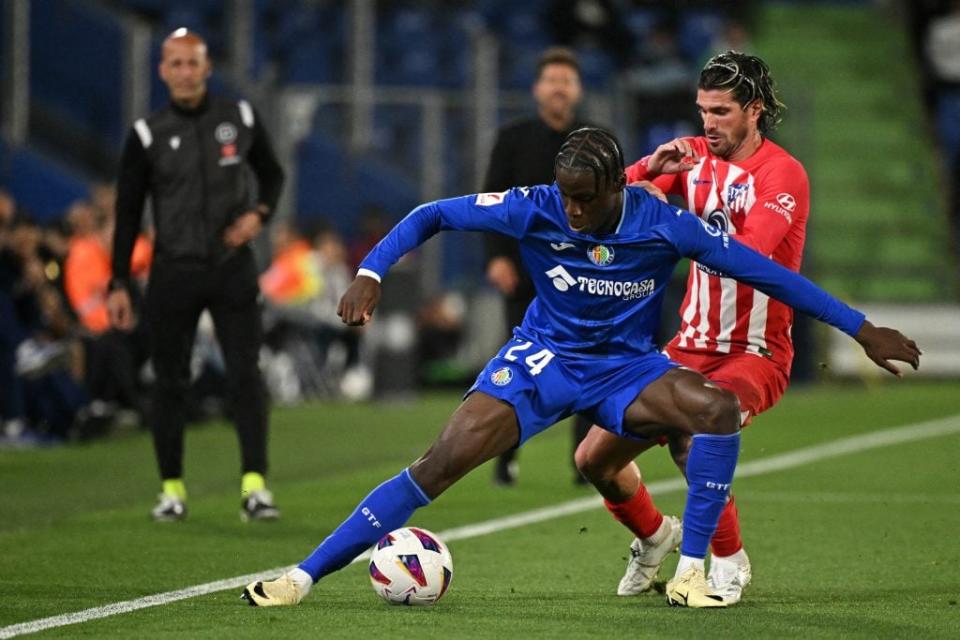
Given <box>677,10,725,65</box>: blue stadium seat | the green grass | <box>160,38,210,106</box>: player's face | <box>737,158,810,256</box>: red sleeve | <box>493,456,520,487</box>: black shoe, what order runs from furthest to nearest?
<box>677,10,725,65</box>: blue stadium seat
<box>493,456,520,487</box>: black shoe
<box>160,38,210,106</box>: player's face
<box>737,158,810,256</box>: red sleeve
the green grass

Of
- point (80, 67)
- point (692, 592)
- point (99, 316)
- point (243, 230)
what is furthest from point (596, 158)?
point (80, 67)

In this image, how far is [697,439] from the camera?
20.7ft

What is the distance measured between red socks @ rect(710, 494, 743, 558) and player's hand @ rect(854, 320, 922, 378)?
81 centimetres

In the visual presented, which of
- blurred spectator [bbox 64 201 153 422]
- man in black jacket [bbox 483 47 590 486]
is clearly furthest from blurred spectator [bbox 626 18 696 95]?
man in black jacket [bbox 483 47 590 486]

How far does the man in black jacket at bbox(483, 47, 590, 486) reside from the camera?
34.2 feet

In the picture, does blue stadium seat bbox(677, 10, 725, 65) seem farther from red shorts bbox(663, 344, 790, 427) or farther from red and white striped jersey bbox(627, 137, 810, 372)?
red shorts bbox(663, 344, 790, 427)

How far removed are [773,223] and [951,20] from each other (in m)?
20.4

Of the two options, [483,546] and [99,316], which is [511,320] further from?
[99,316]

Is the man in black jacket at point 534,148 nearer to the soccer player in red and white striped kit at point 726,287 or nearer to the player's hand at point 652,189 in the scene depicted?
the soccer player in red and white striped kit at point 726,287

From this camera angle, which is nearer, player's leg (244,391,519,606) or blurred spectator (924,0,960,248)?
player's leg (244,391,519,606)

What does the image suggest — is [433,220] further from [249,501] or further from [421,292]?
[421,292]

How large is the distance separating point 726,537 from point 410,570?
3.85ft

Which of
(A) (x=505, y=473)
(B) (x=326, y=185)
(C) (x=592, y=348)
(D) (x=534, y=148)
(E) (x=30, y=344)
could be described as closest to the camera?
(C) (x=592, y=348)

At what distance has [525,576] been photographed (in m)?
7.35
